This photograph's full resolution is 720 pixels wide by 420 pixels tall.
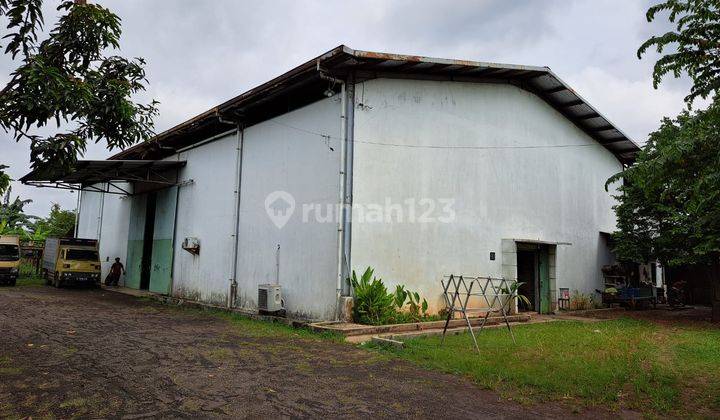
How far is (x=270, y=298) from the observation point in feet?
38.5

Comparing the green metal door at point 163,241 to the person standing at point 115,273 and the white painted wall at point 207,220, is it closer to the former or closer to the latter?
the white painted wall at point 207,220

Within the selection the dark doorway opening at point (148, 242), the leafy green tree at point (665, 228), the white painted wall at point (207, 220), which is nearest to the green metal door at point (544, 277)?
the leafy green tree at point (665, 228)

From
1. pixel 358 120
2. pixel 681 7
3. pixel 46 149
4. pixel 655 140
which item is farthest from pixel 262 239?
pixel 655 140

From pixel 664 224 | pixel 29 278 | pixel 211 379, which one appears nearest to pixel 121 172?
pixel 29 278

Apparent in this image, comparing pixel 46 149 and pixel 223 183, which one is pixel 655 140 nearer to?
pixel 223 183

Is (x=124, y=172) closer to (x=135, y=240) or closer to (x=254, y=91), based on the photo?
(x=135, y=240)

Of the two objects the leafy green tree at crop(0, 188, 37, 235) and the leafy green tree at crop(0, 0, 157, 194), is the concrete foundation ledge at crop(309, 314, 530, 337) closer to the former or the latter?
the leafy green tree at crop(0, 0, 157, 194)

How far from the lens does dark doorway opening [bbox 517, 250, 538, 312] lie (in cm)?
1539

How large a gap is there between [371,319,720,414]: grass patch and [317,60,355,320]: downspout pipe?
2.29 meters

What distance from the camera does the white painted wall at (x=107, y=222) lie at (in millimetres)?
22094

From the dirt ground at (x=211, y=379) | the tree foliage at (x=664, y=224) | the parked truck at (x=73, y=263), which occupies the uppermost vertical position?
the tree foliage at (x=664, y=224)

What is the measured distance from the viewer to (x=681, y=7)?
4941mm

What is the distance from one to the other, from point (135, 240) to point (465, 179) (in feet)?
49.2

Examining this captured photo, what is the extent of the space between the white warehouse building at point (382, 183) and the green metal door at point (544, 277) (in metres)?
0.05
